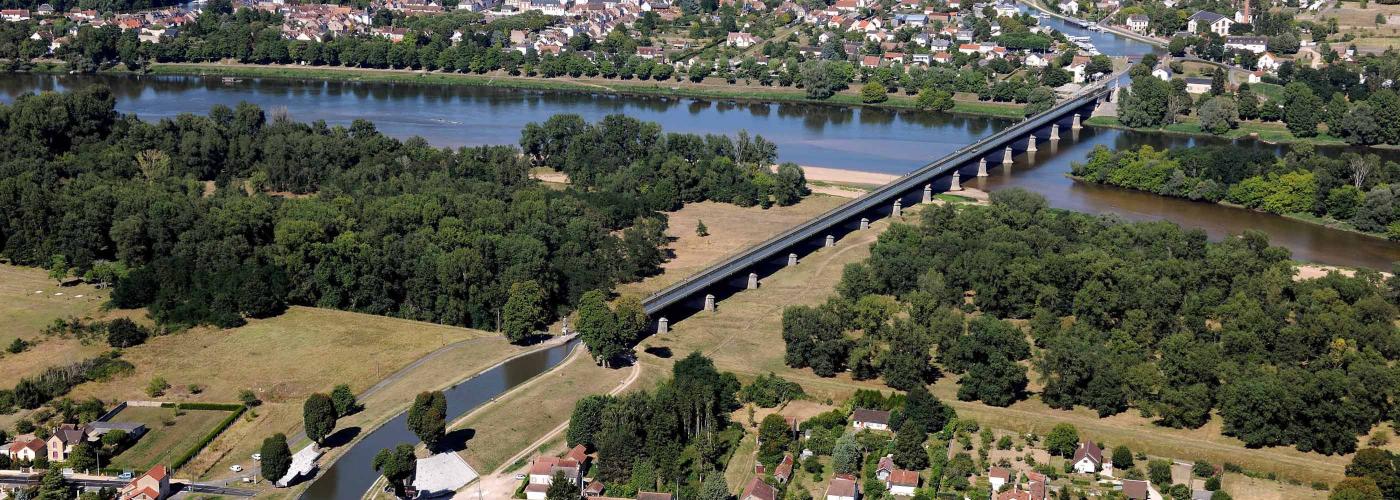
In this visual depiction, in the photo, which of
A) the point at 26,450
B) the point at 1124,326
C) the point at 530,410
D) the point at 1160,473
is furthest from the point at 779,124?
the point at 26,450

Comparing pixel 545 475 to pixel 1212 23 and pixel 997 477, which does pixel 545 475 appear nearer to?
pixel 997 477

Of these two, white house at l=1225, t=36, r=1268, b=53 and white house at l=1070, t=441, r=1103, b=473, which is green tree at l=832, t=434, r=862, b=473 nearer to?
white house at l=1070, t=441, r=1103, b=473

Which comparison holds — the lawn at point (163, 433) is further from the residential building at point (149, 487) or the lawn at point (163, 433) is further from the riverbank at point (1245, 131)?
the riverbank at point (1245, 131)

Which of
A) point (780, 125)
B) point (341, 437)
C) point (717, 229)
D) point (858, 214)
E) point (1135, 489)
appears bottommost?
point (341, 437)

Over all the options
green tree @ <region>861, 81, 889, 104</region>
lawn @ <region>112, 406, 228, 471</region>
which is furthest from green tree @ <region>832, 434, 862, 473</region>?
green tree @ <region>861, 81, 889, 104</region>

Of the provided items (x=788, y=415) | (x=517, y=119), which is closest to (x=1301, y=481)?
(x=788, y=415)

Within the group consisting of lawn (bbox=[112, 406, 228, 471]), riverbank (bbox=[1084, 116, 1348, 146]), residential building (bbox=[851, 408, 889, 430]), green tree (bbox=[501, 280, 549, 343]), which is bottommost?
lawn (bbox=[112, 406, 228, 471])

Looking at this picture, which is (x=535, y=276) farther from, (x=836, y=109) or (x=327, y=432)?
(x=836, y=109)
